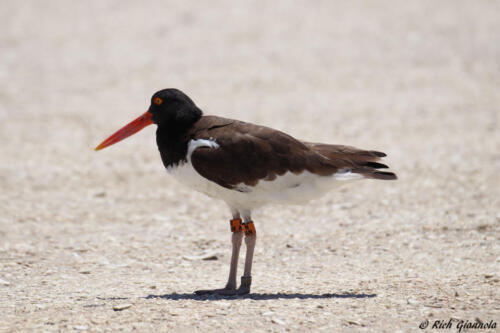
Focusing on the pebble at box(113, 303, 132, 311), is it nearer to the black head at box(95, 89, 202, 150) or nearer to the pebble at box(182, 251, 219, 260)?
the black head at box(95, 89, 202, 150)

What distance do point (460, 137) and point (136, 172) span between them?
6903 millimetres

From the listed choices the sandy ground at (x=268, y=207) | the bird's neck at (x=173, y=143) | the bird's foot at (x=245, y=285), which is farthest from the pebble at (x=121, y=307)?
the bird's neck at (x=173, y=143)

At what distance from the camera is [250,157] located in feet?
20.1

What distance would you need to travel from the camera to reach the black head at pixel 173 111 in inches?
257

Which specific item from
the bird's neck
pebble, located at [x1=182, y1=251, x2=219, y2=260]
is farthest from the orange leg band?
pebble, located at [x1=182, y1=251, x2=219, y2=260]

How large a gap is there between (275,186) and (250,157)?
1.20ft

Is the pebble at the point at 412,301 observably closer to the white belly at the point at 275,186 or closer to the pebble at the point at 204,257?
the white belly at the point at 275,186

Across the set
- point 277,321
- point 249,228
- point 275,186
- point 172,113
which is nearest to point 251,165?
point 275,186

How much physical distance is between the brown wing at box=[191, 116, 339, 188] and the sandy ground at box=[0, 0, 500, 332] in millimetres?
1168

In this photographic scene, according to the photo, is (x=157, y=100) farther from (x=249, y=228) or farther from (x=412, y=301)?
(x=412, y=301)

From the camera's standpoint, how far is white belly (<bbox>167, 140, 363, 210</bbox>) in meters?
6.14

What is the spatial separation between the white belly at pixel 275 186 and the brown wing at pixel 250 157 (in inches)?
2.3

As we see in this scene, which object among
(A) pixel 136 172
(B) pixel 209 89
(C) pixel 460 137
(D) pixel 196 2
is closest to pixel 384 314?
(A) pixel 136 172

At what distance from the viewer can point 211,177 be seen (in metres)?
6.07
